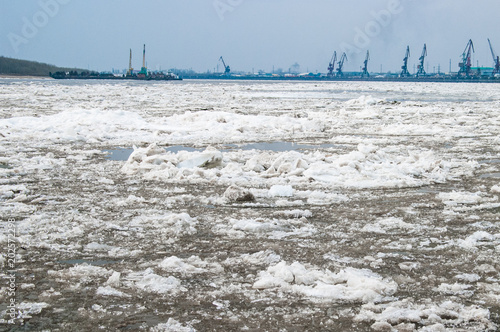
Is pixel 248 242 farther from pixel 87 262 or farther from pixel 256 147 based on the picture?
pixel 256 147

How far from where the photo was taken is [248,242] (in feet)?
14.9

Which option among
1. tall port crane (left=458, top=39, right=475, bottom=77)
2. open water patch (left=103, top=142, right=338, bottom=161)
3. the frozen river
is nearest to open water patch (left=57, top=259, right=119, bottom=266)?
the frozen river

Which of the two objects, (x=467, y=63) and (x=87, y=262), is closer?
(x=87, y=262)

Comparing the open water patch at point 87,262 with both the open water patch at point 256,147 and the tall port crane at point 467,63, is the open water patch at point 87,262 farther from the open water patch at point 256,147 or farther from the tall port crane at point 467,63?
the tall port crane at point 467,63

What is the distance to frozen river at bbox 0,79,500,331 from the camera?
3.11 meters

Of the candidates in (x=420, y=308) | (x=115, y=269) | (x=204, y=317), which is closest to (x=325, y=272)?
(x=420, y=308)

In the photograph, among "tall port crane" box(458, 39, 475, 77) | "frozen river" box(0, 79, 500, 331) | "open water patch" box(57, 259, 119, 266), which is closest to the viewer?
"frozen river" box(0, 79, 500, 331)

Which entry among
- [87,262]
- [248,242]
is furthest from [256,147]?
[87,262]

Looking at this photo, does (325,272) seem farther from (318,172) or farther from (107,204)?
(318,172)

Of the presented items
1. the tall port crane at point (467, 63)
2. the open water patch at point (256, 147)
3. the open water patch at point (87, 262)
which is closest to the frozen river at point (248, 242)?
the open water patch at point (87, 262)

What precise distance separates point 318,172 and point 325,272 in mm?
3865

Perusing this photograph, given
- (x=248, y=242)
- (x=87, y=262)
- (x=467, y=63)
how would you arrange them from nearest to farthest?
1. (x=87, y=262)
2. (x=248, y=242)
3. (x=467, y=63)

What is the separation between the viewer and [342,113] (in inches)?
805

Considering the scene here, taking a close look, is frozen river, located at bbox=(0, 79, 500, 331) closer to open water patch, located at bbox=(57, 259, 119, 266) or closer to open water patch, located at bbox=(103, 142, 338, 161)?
open water patch, located at bbox=(57, 259, 119, 266)
